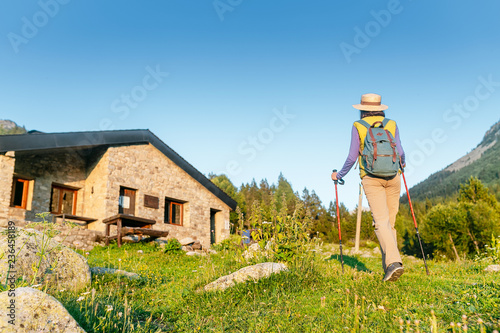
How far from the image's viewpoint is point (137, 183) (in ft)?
53.3

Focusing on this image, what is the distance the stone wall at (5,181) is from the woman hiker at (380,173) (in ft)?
36.0

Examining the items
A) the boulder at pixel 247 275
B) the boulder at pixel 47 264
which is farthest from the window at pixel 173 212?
the boulder at pixel 247 275

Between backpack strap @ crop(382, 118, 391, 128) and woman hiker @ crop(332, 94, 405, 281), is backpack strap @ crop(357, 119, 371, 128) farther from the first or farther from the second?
backpack strap @ crop(382, 118, 391, 128)

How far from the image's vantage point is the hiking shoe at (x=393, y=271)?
4836mm

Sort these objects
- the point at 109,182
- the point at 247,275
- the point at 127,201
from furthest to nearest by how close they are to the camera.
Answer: the point at 127,201, the point at 109,182, the point at 247,275

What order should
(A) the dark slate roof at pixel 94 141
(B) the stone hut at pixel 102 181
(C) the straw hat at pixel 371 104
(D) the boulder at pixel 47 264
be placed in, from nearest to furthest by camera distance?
(D) the boulder at pixel 47 264, (C) the straw hat at pixel 371 104, (A) the dark slate roof at pixel 94 141, (B) the stone hut at pixel 102 181

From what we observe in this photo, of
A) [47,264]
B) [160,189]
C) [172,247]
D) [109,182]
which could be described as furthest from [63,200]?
[47,264]

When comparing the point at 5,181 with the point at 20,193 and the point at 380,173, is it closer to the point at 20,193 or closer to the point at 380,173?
the point at 20,193

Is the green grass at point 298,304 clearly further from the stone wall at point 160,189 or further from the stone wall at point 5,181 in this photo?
the stone wall at point 160,189

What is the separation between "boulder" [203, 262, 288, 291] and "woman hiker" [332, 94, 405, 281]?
1.42m

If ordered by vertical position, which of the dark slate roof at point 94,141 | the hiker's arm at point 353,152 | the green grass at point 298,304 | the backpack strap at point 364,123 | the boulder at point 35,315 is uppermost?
the dark slate roof at point 94,141

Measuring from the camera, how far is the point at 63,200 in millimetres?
15219

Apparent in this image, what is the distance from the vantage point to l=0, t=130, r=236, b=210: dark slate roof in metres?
11.9

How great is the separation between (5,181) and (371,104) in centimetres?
1151
